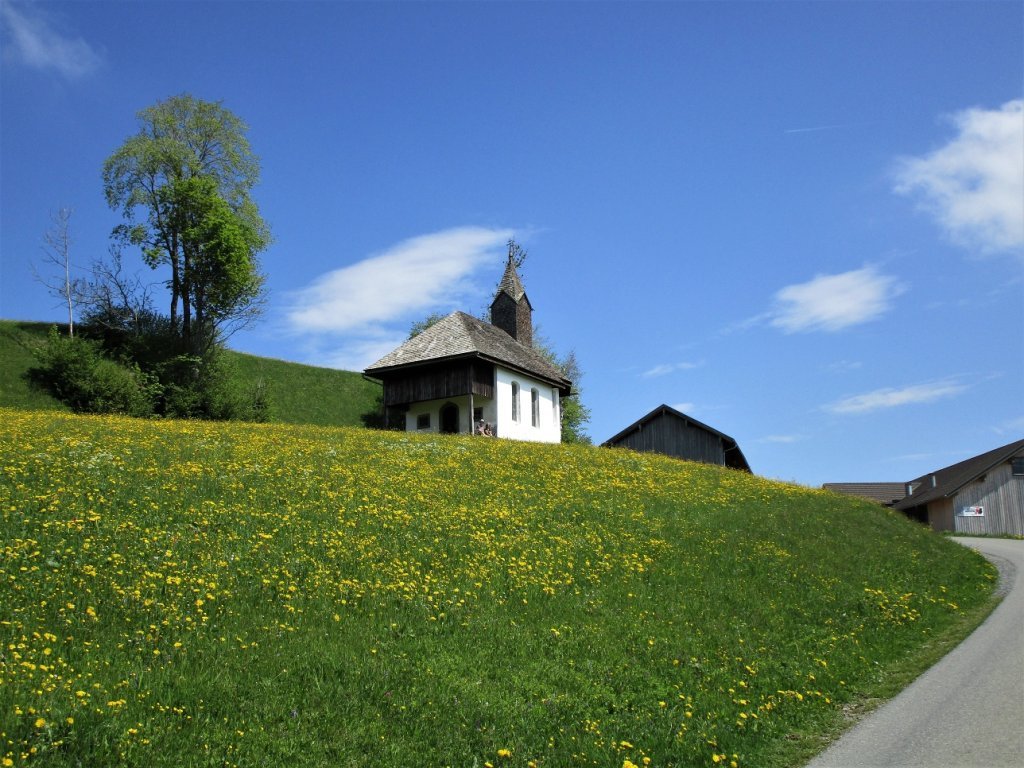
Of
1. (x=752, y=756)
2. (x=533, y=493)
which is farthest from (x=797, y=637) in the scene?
(x=533, y=493)

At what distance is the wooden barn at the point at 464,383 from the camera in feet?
135

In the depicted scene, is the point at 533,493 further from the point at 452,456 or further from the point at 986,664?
the point at 986,664

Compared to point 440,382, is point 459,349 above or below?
above

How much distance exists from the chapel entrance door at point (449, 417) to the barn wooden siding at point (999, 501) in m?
37.2

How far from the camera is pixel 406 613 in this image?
43.2 feet

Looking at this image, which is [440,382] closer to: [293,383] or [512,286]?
[512,286]

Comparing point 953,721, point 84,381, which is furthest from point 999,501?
point 84,381

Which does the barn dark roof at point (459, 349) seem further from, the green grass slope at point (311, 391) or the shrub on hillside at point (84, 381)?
the shrub on hillside at point (84, 381)

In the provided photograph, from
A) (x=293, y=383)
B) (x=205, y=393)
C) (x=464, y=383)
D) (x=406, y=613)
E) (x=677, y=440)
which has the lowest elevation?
(x=406, y=613)

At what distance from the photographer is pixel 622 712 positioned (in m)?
10.8

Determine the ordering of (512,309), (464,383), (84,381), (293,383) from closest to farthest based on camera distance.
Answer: (84,381), (464,383), (512,309), (293,383)

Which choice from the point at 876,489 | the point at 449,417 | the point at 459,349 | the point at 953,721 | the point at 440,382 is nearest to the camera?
the point at 953,721

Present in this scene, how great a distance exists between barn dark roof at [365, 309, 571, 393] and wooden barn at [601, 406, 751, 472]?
6.87 metres

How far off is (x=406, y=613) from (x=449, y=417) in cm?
3014
